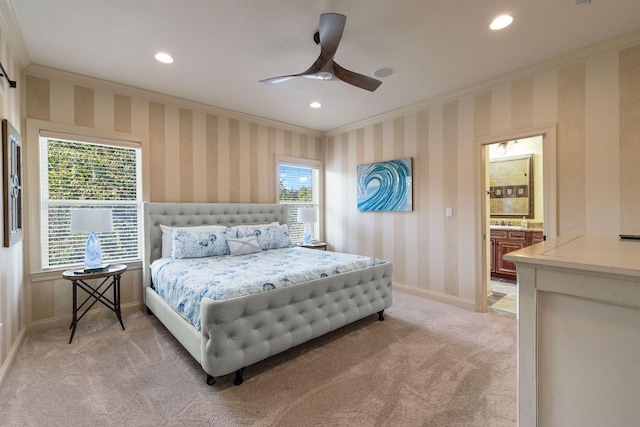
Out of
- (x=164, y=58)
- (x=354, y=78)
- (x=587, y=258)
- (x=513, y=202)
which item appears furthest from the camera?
(x=513, y=202)

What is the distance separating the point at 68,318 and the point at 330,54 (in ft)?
12.5

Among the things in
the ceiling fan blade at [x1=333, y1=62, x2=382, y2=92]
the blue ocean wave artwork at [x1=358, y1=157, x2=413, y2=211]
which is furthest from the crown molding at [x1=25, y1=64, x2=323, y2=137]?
the ceiling fan blade at [x1=333, y1=62, x2=382, y2=92]

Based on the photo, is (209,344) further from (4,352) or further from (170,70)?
(170,70)

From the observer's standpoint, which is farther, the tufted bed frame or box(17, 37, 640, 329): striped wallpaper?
box(17, 37, 640, 329): striped wallpaper

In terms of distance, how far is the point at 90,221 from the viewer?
283 cm

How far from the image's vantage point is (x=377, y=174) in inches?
179

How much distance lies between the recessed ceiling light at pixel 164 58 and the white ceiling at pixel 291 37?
54mm

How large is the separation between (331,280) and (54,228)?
9.90 ft

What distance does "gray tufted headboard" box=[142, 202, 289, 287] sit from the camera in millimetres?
3523

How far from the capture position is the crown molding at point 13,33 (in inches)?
82.4

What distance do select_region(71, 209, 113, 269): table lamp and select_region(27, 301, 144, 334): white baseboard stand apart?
703 millimetres

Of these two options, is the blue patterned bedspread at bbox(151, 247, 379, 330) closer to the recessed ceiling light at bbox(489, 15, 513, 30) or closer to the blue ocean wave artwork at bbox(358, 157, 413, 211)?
the blue ocean wave artwork at bbox(358, 157, 413, 211)

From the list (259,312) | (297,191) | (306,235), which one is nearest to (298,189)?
(297,191)

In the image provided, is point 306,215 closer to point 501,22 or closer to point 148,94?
point 148,94
